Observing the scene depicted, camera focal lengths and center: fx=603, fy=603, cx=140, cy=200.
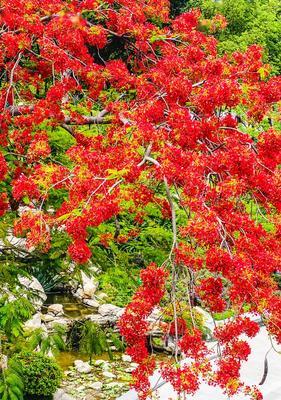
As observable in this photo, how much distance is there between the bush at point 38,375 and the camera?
6016mm

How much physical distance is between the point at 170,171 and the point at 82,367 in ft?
13.7

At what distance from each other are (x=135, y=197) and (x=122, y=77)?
6.40ft

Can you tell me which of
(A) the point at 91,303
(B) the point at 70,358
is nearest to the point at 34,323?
(B) the point at 70,358

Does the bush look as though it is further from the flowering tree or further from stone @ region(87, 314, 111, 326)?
stone @ region(87, 314, 111, 326)

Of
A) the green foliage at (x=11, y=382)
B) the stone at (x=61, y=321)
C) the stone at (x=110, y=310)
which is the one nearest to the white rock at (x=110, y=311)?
the stone at (x=110, y=310)

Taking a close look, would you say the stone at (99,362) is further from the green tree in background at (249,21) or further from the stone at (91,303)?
the green tree in background at (249,21)

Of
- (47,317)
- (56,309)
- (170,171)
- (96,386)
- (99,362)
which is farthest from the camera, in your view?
(56,309)

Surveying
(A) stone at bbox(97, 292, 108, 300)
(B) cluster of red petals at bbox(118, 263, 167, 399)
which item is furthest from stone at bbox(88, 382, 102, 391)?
(B) cluster of red petals at bbox(118, 263, 167, 399)

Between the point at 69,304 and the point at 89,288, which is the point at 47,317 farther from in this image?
the point at 89,288

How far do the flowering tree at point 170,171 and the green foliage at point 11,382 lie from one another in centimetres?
95

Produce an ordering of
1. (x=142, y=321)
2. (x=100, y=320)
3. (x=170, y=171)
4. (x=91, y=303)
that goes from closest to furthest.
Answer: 1. (x=142, y=321)
2. (x=170, y=171)
3. (x=100, y=320)
4. (x=91, y=303)

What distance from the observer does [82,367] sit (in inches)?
284

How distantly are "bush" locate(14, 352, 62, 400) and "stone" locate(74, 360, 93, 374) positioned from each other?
3.21 feet

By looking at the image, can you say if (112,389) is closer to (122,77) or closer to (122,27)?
(122,77)
